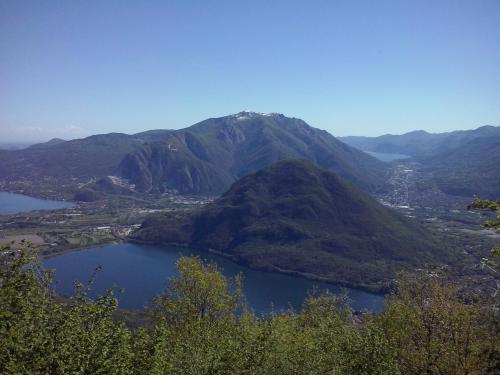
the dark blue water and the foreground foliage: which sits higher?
the foreground foliage

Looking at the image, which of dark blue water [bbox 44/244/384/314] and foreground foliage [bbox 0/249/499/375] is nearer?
foreground foliage [bbox 0/249/499/375]

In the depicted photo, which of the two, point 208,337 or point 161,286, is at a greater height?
point 208,337

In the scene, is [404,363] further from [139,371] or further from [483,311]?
[139,371]

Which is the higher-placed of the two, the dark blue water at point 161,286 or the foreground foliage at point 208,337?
the foreground foliage at point 208,337

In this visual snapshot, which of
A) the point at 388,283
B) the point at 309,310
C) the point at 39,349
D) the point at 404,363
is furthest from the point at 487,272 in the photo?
the point at 39,349

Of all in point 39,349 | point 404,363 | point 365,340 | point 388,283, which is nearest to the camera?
point 39,349

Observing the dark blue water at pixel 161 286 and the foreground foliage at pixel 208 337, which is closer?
the foreground foliage at pixel 208 337

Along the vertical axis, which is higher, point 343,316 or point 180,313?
point 180,313

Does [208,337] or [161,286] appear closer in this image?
[208,337]
